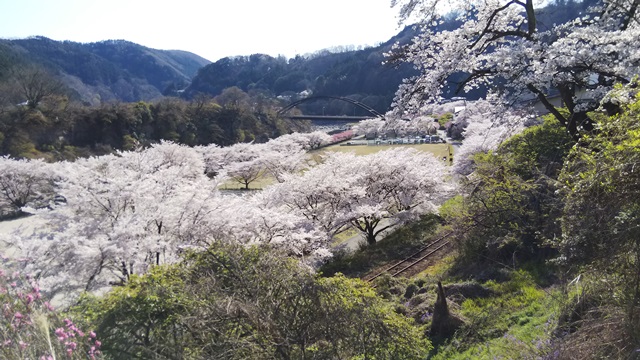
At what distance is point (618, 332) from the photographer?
3.53 metres

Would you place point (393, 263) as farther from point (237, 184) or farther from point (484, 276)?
point (237, 184)

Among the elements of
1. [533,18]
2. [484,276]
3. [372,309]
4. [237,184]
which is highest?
[533,18]

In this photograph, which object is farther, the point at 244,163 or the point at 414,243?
the point at 244,163

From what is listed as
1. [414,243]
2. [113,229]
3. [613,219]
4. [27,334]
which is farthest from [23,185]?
[613,219]

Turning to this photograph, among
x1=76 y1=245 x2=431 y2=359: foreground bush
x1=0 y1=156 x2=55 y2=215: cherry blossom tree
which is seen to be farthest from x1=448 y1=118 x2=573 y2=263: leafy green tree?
x1=0 y1=156 x2=55 y2=215: cherry blossom tree

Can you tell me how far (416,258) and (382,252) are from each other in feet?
5.87

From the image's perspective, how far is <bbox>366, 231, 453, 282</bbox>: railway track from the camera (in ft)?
46.2

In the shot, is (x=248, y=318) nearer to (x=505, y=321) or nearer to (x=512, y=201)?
(x=505, y=321)

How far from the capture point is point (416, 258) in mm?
15305

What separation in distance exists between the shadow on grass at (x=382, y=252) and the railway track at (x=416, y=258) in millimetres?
480

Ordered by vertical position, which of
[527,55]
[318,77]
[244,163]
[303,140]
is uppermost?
[318,77]

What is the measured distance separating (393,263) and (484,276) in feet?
17.9

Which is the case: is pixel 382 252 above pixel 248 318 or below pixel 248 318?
below

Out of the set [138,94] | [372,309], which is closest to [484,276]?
[372,309]
